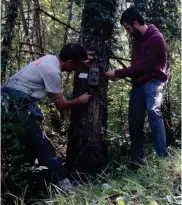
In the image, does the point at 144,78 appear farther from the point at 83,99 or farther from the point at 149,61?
the point at 83,99

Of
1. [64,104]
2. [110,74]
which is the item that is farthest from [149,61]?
[64,104]

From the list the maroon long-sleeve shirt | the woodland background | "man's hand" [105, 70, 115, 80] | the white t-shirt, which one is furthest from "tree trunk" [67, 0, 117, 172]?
the white t-shirt

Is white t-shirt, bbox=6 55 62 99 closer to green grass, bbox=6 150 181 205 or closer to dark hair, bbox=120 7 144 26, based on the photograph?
dark hair, bbox=120 7 144 26

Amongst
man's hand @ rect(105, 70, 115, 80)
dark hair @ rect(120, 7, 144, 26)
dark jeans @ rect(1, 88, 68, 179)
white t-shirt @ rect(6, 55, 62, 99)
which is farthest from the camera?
man's hand @ rect(105, 70, 115, 80)

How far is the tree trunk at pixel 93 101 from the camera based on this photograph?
461cm

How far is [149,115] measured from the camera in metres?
4.10

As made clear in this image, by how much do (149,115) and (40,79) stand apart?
126 centimetres

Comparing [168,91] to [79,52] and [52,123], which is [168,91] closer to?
[52,123]

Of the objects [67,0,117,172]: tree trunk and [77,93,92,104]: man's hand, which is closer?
[77,93,92,104]: man's hand

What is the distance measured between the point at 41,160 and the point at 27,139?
0.28 meters

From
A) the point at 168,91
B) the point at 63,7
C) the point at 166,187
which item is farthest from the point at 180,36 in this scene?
the point at 166,187

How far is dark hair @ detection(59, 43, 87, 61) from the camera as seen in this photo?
407cm

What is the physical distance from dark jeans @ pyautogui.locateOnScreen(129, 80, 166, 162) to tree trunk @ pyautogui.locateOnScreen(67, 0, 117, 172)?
0.51 metres

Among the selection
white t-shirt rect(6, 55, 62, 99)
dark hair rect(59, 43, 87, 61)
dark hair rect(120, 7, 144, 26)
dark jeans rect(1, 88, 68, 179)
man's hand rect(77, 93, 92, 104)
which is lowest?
dark jeans rect(1, 88, 68, 179)
